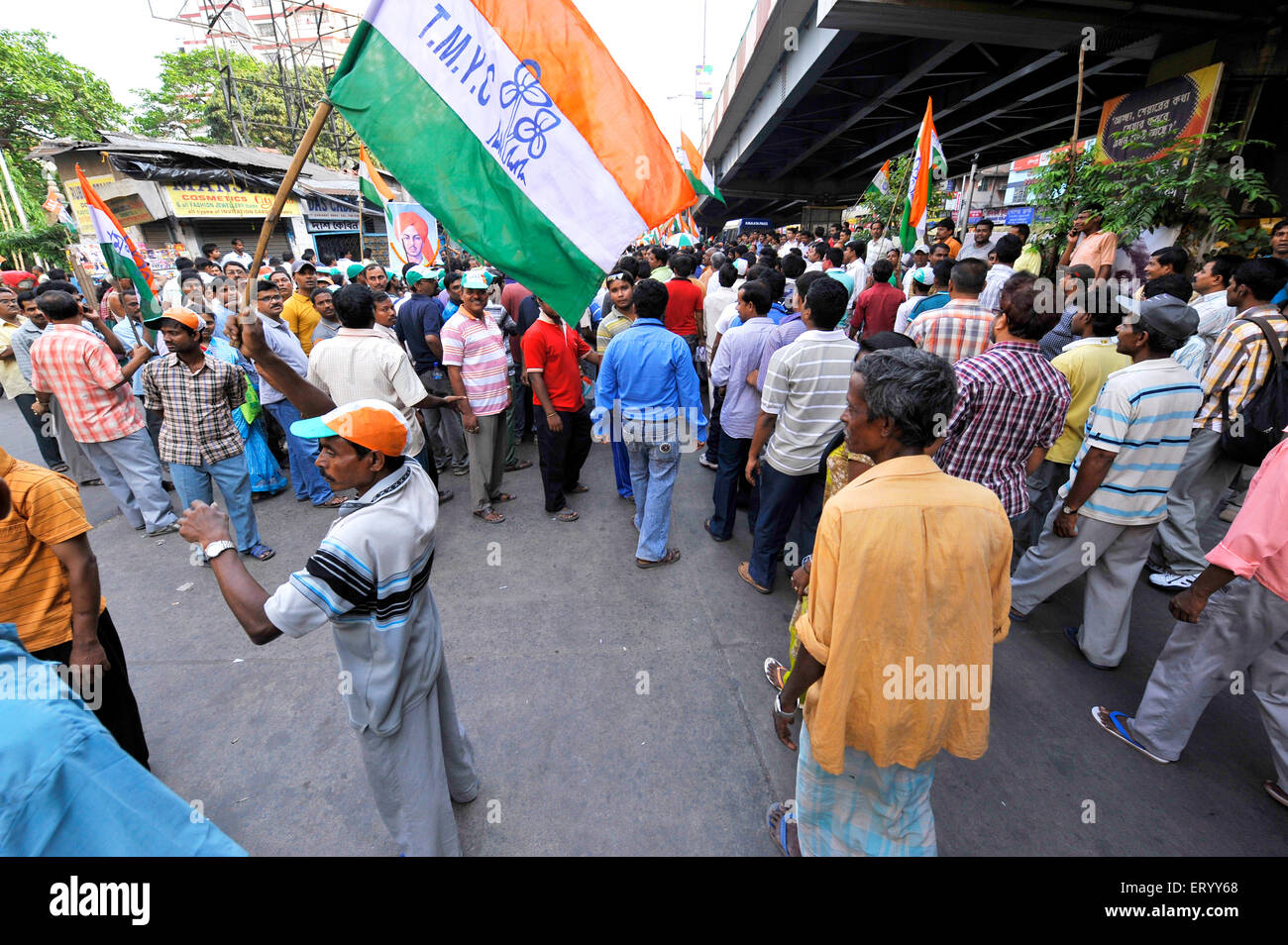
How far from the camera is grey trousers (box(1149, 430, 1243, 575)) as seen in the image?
154 inches

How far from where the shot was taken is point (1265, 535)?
2.06m

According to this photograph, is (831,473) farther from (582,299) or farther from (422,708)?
(422,708)

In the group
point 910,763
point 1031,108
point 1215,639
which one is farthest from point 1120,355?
point 1031,108

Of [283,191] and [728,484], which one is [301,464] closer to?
[728,484]

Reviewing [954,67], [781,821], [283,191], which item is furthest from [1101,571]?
[954,67]

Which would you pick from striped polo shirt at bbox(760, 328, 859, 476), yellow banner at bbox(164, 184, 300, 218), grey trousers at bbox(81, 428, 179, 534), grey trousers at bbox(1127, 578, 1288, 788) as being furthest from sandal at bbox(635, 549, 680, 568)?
yellow banner at bbox(164, 184, 300, 218)

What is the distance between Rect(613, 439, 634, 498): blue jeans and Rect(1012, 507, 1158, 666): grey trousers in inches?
121

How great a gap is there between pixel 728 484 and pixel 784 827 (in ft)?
8.80

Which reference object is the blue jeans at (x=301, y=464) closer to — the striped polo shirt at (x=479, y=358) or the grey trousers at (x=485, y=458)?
the grey trousers at (x=485, y=458)

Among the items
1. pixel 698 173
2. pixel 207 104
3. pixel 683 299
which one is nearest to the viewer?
pixel 683 299

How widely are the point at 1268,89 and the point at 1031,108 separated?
9801 millimetres

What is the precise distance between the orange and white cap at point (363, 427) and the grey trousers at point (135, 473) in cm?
425
